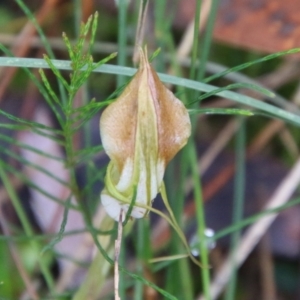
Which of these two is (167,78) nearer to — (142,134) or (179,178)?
(142,134)

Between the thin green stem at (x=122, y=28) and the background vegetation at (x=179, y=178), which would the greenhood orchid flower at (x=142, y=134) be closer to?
the thin green stem at (x=122, y=28)

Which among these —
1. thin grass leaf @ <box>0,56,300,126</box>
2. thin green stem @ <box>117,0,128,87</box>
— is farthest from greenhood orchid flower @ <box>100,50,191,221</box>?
thin green stem @ <box>117,0,128,87</box>

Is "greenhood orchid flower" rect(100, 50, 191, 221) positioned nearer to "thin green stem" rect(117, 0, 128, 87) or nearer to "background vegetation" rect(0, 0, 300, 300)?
"thin green stem" rect(117, 0, 128, 87)

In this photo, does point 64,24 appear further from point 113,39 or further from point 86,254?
point 86,254

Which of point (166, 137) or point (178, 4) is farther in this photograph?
point (178, 4)

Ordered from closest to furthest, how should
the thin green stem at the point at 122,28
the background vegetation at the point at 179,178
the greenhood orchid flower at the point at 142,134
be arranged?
the greenhood orchid flower at the point at 142,134, the thin green stem at the point at 122,28, the background vegetation at the point at 179,178

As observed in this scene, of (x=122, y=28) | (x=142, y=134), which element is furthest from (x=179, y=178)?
(x=142, y=134)

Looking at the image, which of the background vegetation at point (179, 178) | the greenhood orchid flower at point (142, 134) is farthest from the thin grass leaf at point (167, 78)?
the background vegetation at point (179, 178)

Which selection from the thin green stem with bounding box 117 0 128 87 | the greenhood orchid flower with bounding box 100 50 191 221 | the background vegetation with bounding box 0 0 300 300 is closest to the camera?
the greenhood orchid flower with bounding box 100 50 191 221

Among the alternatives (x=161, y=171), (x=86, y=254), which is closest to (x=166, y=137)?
(x=161, y=171)
